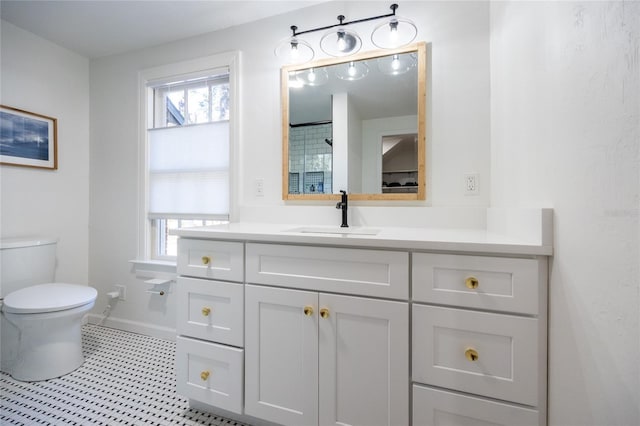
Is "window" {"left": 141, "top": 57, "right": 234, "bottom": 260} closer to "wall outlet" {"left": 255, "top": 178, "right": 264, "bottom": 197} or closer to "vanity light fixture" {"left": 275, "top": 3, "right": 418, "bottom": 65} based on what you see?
"wall outlet" {"left": 255, "top": 178, "right": 264, "bottom": 197}

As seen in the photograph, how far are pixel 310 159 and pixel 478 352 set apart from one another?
124 cm

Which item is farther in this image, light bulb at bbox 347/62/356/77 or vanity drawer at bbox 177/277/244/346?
light bulb at bbox 347/62/356/77

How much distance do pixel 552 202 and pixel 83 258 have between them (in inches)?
121

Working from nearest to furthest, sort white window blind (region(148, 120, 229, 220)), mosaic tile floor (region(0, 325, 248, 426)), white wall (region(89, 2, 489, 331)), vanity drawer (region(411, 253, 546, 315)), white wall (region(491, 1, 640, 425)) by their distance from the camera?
white wall (region(491, 1, 640, 425)) < vanity drawer (region(411, 253, 546, 315)) < mosaic tile floor (region(0, 325, 248, 426)) < white wall (region(89, 2, 489, 331)) < white window blind (region(148, 120, 229, 220))

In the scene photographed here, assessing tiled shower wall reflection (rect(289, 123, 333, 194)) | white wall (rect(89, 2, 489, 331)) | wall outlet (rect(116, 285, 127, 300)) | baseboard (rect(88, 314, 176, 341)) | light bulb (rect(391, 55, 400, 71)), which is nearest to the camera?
white wall (rect(89, 2, 489, 331))

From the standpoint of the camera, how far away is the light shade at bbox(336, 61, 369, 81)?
1.57 metres

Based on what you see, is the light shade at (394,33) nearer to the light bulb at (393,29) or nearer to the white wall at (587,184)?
the light bulb at (393,29)

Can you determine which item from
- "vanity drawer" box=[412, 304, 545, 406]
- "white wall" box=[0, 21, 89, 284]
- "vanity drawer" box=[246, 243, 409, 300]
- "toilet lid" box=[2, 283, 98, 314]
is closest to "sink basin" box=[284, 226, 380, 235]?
"vanity drawer" box=[246, 243, 409, 300]

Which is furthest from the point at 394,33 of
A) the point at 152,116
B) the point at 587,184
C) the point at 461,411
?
the point at 152,116

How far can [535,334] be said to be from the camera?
0.83 meters

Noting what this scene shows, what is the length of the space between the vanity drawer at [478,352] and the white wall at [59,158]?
266cm

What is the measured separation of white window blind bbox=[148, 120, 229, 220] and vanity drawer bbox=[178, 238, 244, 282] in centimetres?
66

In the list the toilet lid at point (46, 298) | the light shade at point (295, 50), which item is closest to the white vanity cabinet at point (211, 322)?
the toilet lid at point (46, 298)

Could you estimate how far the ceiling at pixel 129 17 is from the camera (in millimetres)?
1699
